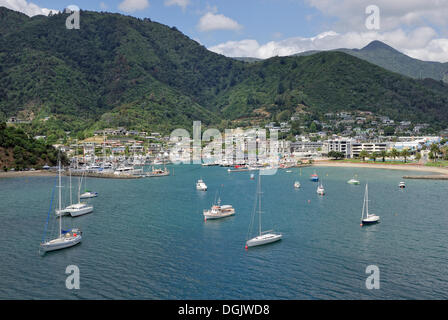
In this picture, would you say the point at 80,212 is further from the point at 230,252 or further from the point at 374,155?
A: the point at 374,155

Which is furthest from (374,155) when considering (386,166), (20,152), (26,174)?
(20,152)

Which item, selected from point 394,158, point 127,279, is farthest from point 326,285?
point 394,158

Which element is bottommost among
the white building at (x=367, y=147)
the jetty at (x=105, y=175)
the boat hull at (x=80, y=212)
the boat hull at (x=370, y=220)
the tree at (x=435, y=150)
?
the boat hull at (x=370, y=220)

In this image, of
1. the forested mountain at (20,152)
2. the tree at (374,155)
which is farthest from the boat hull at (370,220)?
the forested mountain at (20,152)

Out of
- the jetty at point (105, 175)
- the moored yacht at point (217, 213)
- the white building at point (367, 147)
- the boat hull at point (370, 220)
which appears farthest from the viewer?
the white building at point (367, 147)

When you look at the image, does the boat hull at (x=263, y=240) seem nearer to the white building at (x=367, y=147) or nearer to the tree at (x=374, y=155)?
the tree at (x=374, y=155)

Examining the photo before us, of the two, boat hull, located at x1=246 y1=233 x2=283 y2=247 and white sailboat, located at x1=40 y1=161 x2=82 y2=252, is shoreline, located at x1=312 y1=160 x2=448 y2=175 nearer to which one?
→ boat hull, located at x1=246 y1=233 x2=283 y2=247
